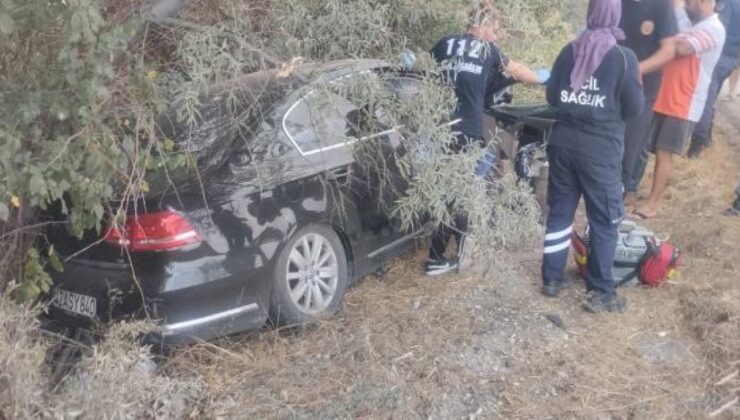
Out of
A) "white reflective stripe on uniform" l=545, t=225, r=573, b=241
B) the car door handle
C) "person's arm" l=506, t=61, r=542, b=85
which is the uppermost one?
"person's arm" l=506, t=61, r=542, b=85

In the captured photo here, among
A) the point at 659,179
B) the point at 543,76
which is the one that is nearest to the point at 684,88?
the point at 659,179

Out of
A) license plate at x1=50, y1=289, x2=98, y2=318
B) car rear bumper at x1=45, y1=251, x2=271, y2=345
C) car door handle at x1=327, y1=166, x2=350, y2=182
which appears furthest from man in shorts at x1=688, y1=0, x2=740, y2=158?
license plate at x1=50, y1=289, x2=98, y2=318

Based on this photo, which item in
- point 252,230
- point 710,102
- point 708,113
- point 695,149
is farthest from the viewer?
point 695,149

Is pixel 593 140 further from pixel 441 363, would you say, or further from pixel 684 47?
pixel 684 47

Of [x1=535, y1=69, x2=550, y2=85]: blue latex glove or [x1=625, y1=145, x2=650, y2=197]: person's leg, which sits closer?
[x1=535, y1=69, x2=550, y2=85]: blue latex glove

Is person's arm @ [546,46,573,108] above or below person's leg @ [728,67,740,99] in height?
above

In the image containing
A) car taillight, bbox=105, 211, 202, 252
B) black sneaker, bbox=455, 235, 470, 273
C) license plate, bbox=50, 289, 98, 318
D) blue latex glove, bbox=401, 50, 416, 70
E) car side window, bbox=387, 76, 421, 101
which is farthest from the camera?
black sneaker, bbox=455, 235, 470, 273

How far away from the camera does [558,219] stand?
5.09 m

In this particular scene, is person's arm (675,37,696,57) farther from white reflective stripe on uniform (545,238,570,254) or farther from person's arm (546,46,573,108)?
white reflective stripe on uniform (545,238,570,254)

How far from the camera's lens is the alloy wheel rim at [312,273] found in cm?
448

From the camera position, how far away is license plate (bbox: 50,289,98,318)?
397 centimetres

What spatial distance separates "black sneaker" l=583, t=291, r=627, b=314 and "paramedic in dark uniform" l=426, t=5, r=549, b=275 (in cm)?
89

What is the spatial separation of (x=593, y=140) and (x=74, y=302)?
125 inches

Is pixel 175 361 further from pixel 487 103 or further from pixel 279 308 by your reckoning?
pixel 487 103
